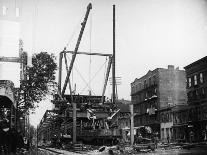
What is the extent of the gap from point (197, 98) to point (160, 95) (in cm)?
1385

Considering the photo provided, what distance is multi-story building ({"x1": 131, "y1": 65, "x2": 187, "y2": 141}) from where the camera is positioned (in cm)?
5544

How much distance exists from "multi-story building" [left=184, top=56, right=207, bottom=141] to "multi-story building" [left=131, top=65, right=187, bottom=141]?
7.93 meters

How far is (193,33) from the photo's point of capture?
1725cm

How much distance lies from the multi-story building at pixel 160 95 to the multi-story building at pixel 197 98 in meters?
7.93

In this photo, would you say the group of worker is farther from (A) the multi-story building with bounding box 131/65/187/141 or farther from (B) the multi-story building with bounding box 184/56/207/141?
(A) the multi-story building with bounding box 131/65/187/141

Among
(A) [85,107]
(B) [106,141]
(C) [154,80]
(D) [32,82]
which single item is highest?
(C) [154,80]

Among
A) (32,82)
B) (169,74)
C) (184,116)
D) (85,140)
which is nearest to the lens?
(32,82)

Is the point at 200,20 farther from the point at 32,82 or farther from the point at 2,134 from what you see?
the point at 32,82

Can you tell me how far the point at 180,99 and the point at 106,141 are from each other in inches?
1258

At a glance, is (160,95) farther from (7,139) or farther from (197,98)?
(7,139)

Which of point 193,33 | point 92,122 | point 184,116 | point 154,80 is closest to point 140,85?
point 154,80

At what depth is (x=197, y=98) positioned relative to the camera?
43906 millimetres

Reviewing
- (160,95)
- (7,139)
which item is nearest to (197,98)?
(160,95)

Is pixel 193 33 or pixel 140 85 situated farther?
pixel 140 85
